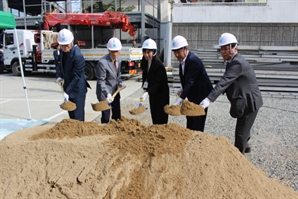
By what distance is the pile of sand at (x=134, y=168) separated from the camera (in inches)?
80.7

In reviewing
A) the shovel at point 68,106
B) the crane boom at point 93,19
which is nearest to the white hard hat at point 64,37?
the shovel at point 68,106

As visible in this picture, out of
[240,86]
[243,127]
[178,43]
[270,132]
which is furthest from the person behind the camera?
[270,132]

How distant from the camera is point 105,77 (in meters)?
3.99

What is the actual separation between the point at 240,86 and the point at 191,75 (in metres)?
0.65

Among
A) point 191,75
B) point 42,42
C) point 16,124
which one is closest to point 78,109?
point 191,75

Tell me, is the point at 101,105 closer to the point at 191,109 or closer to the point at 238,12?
the point at 191,109

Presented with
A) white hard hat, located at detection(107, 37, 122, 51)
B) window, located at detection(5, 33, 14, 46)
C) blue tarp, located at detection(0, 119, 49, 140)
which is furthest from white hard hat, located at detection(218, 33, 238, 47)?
window, located at detection(5, 33, 14, 46)

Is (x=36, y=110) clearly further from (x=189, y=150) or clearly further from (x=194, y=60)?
(x=189, y=150)

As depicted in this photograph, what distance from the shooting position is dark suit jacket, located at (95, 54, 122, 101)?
392cm

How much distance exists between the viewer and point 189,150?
229cm

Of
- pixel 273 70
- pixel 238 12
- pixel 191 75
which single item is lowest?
pixel 273 70

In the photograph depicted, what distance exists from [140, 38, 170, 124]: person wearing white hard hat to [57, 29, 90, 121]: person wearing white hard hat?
3.05 ft

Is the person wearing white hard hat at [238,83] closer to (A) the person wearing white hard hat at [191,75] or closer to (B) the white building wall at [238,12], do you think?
(A) the person wearing white hard hat at [191,75]

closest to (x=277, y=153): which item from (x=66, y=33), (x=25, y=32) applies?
Answer: (x=66, y=33)
